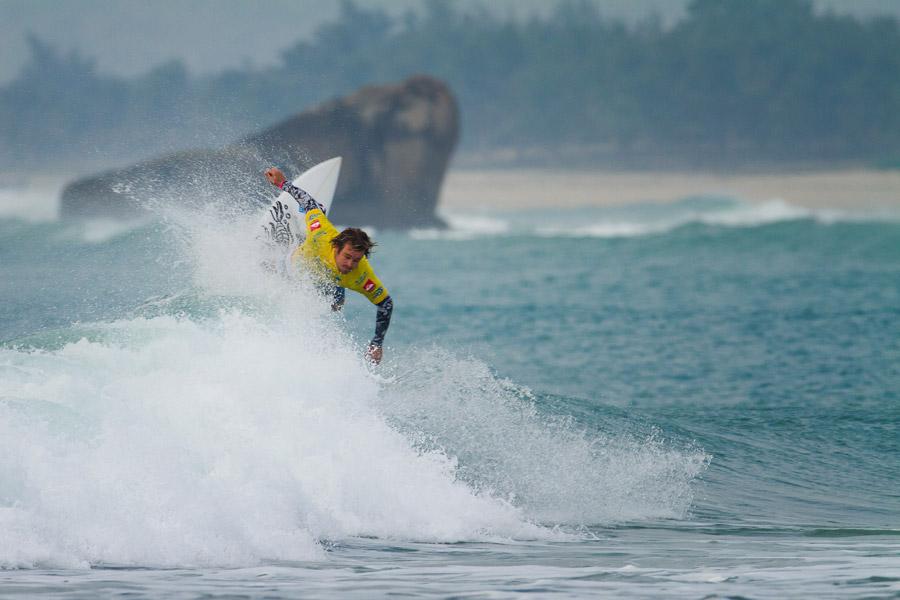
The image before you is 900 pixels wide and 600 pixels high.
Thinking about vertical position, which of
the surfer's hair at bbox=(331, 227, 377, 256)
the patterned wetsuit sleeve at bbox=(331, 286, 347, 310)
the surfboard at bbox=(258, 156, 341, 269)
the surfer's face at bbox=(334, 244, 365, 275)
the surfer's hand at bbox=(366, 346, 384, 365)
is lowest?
the surfer's hand at bbox=(366, 346, 384, 365)

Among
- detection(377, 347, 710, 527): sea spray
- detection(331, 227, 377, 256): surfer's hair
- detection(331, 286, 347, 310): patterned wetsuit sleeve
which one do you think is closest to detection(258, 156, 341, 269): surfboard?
detection(331, 286, 347, 310): patterned wetsuit sleeve

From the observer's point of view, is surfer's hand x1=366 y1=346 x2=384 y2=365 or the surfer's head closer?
the surfer's head

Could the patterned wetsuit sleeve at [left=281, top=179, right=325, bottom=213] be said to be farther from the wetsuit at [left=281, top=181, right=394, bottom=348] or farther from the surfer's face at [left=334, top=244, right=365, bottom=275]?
the surfer's face at [left=334, top=244, right=365, bottom=275]

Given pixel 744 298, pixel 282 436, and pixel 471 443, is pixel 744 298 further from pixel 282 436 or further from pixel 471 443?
pixel 282 436

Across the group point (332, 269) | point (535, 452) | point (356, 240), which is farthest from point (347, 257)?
point (535, 452)

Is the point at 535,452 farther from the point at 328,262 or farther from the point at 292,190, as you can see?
the point at 292,190

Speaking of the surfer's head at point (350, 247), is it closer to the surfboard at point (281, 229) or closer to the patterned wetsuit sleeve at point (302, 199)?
the patterned wetsuit sleeve at point (302, 199)

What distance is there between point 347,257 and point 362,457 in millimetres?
1730

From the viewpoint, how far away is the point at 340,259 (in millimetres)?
8734

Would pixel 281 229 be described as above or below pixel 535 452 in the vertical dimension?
above

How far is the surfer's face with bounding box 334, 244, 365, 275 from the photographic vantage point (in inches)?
340

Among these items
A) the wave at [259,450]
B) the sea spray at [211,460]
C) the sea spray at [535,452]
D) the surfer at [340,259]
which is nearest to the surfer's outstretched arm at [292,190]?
the surfer at [340,259]

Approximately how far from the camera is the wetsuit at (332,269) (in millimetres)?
8969

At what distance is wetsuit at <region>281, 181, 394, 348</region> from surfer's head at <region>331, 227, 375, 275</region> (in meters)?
0.15
